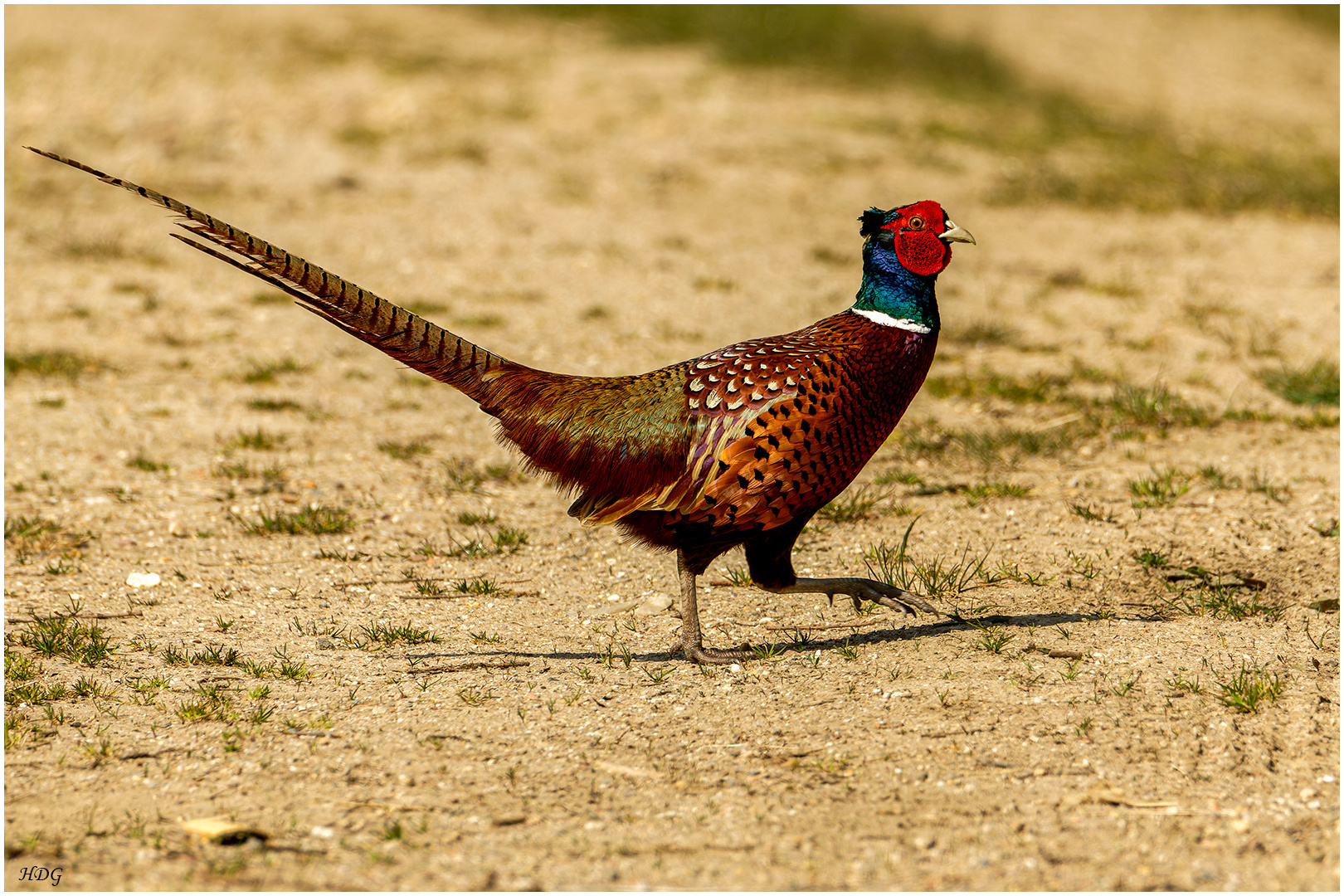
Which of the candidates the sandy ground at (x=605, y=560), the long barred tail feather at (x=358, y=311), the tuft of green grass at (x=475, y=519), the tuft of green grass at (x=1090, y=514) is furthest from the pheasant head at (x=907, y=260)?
the tuft of green grass at (x=475, y=519)

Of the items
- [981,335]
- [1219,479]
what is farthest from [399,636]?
[981,335]

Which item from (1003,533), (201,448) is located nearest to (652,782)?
(1003,533)

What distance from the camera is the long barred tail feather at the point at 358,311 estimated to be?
4051mm

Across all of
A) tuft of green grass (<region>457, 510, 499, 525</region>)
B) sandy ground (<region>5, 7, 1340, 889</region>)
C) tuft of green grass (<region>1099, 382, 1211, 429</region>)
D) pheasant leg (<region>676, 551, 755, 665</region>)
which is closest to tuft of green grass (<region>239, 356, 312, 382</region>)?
sandy ground (<region>5, 7, 1340, 889</region>)

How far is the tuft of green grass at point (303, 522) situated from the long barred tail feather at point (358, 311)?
1.73 metres

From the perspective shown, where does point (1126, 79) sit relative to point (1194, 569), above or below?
above

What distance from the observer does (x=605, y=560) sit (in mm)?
5676

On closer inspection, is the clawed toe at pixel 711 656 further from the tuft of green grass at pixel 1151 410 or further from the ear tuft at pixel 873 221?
the tuft of green grass at pixel 1151 410

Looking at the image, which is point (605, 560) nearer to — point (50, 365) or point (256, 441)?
point (256, 441)

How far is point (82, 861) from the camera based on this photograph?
3.28 meters

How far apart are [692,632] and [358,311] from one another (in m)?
1.66

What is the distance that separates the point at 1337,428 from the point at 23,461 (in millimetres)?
7442

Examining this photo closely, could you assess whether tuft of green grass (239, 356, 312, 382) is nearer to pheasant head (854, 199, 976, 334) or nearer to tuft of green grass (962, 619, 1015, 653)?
pheasant head (854, 199, 976, 334)

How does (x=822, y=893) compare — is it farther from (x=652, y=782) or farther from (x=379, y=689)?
(x=379, y=689)
